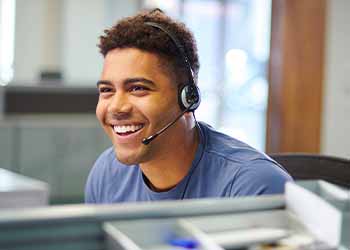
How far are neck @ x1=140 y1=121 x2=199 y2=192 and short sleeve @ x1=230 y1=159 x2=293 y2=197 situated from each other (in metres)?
0.14

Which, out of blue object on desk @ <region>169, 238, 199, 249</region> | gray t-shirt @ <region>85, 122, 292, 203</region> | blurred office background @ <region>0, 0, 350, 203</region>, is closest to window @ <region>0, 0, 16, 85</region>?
blurred office background @ <region>0, 0, 350, 203</region>

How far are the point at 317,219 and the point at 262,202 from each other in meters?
0.07

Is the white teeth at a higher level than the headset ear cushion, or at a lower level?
lower

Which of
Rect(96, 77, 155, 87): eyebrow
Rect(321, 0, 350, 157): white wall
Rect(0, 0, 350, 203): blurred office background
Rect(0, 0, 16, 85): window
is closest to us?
Rect(96, 77, 155, 87): eyebrow

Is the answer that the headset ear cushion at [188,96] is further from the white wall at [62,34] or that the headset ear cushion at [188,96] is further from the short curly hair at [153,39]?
the white wall at [62,34]

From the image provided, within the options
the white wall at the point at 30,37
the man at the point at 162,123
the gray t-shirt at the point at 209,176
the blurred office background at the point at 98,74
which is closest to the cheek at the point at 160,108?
the man at the point at 162,123

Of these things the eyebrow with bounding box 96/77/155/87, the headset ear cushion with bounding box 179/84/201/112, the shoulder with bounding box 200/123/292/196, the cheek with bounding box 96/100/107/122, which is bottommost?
the shoulder with bounding box 200/123/292/196

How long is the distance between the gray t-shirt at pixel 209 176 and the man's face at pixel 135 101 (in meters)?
0.11

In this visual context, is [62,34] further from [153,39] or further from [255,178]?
[255,178]

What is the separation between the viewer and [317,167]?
149 centimetres

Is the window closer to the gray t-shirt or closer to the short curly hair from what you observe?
the gray t-shirt

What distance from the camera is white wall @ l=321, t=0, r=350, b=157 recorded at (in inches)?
155

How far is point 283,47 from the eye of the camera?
3.77 meters

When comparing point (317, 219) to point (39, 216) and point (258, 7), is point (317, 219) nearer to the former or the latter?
point (39, 216)
